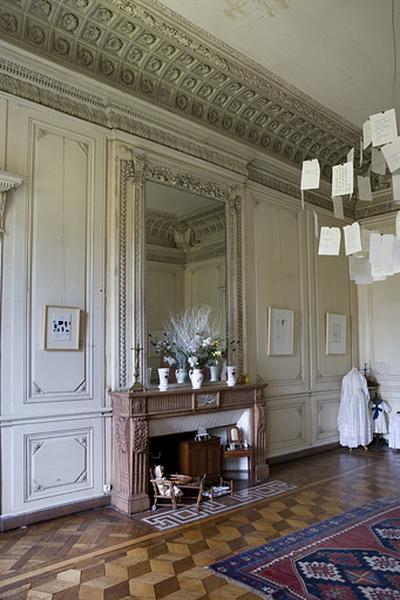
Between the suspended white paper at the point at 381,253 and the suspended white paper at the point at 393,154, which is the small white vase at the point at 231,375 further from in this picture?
the suspended white paper at the point at 393,154

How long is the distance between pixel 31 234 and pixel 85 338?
1.04 metres

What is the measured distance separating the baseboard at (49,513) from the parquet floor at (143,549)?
0.07 metres

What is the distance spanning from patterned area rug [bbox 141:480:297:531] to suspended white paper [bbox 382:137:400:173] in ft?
10.2

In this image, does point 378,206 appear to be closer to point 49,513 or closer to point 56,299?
point 56,299

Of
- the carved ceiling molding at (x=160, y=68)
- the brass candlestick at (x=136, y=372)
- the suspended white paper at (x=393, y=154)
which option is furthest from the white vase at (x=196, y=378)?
the suspended white paper at (x=393, y=154)

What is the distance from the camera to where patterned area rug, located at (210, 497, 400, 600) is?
2797mm

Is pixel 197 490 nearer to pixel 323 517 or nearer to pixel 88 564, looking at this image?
pixel 323 517

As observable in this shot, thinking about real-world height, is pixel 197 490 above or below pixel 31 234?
below

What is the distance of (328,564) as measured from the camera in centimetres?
313

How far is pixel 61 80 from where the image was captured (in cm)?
434

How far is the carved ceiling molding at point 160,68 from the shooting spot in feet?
13.4

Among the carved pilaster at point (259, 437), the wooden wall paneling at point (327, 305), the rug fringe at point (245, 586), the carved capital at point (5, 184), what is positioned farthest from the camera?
the wooden wall paneling at point (327, 305)

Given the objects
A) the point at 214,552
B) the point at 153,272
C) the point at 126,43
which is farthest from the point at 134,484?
the point at 126,43

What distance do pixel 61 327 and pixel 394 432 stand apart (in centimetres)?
498
